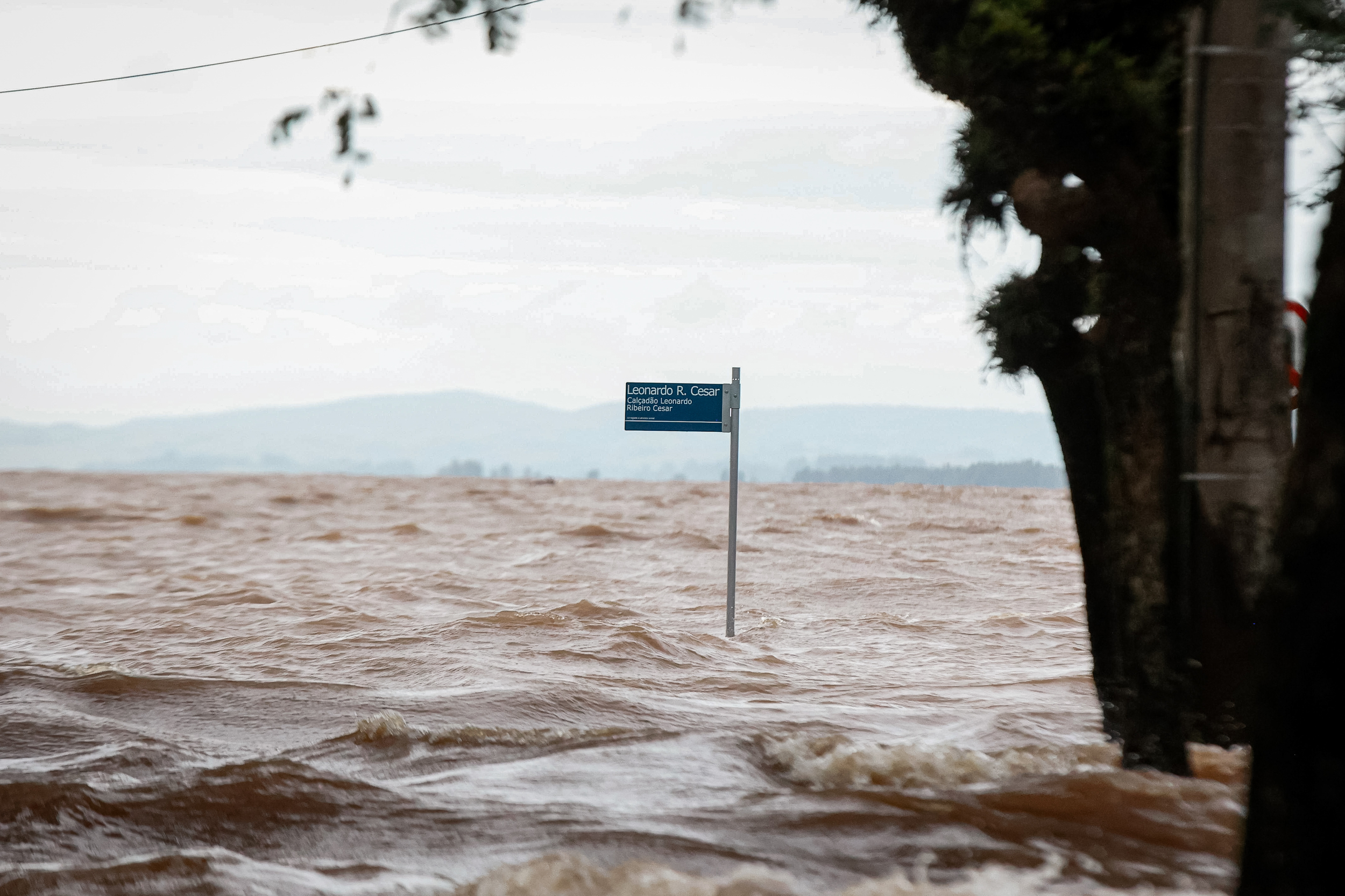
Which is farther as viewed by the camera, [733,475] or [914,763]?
[733,475]

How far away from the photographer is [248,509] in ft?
86.4

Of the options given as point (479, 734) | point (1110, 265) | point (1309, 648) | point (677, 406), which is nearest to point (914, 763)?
point (479, 734)

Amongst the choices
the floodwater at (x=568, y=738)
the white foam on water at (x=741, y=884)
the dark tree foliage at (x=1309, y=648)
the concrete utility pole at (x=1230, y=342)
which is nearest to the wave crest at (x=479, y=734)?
the floodwater at (x=568, y=738)

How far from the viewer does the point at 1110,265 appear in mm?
4828

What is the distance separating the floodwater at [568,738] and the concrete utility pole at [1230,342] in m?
0.59

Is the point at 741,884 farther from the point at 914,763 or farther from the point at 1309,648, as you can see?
the point at 1309,648

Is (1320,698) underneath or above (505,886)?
above

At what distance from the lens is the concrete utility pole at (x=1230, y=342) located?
473 cm

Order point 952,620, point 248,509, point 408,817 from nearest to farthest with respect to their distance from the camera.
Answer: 1. point 408,817
2. point 952,620
3. point 248,509

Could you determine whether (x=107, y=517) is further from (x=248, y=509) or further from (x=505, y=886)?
(x=505, y=886)

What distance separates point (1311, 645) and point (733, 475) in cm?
707

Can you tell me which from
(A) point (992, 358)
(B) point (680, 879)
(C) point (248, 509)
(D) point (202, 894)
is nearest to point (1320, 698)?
(B) point (680, 879)

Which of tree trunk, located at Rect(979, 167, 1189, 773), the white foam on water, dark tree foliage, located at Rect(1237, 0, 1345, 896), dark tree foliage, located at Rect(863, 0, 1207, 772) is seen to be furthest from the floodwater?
dark tree foliage, located at Rect(1237, 0, 1345, 896)

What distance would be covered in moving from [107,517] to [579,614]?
1634 cm
